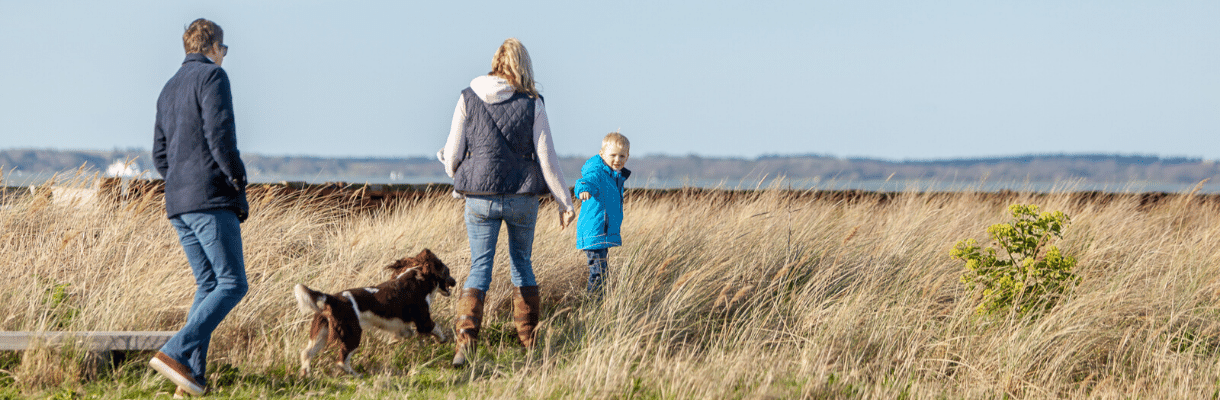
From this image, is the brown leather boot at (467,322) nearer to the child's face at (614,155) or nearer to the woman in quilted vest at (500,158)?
the woman in quilted vest at (500,158)

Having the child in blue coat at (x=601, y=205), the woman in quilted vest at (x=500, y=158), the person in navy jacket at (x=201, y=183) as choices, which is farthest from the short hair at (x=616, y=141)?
the person in navy jacket at (x=201, y=183)

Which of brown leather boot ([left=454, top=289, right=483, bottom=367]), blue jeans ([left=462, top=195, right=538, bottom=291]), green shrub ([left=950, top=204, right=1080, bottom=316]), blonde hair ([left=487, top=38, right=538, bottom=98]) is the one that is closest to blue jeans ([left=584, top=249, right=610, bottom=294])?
blue jeans ([left=462, top=195, right=538, bottom=291])

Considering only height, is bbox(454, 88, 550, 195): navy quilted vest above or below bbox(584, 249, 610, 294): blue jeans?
above

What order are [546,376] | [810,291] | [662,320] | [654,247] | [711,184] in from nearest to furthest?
[546,376] → [662,320] → [810,291] → [654,247] → [711,184]

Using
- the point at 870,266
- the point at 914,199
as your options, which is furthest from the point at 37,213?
the point at 914,199

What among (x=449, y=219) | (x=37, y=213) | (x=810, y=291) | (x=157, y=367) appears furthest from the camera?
(x=449, y=219)

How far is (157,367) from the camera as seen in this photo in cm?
364

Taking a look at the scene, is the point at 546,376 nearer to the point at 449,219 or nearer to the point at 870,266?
the point at 870,266

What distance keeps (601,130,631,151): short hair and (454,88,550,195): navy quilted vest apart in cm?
87

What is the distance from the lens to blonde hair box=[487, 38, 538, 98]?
4.16 metres

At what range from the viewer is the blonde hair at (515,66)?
4164 millimetres

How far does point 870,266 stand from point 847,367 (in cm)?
140

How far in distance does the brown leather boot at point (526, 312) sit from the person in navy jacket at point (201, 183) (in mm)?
1455

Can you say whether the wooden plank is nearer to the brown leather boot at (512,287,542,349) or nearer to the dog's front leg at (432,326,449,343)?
the dog's front leg at (432,326,449,343)
